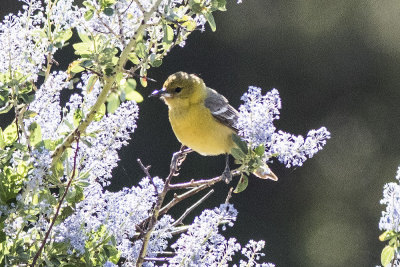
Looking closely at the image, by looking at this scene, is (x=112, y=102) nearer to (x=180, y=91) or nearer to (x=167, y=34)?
(x=167, y=34)

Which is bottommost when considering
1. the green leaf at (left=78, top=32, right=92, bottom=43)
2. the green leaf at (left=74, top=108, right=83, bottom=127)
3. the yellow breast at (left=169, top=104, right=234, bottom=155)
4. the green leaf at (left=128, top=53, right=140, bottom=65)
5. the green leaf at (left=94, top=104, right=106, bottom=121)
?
the green leaf at (left=74, top=108, right=83, bottom=127)

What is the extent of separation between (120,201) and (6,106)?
20 cm

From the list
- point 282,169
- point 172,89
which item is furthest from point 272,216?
point 172,89

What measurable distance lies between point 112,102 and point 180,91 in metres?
0.85

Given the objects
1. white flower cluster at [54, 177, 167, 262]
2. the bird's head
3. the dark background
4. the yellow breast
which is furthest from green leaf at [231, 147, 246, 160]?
the dark background

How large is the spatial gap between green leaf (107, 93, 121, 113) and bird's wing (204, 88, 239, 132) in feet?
2.18

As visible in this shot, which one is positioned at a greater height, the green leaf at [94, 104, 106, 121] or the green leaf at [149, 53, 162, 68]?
the green leaf at [149, 53, 162, 68]

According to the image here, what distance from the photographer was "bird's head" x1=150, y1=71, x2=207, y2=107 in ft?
6.10

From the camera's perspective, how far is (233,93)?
490cm

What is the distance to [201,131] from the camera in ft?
5.79

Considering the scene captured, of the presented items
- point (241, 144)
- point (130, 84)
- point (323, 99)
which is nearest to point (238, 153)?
point (241, 144)

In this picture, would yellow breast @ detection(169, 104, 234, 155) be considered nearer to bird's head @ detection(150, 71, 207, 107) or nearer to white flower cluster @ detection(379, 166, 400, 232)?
bird's head @ detection(150, 71, 207, 107)

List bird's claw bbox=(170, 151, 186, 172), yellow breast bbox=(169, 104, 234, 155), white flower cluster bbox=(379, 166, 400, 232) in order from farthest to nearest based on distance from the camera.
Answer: yellow breast bbox=(169, 104, 234, 155) < bird's claw bbox=(170, 151, 186, 172) < white flower cluster bbox=(379, 166, 400, 232)

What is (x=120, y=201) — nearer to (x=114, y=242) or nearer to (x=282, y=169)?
(x=114, y=242)
